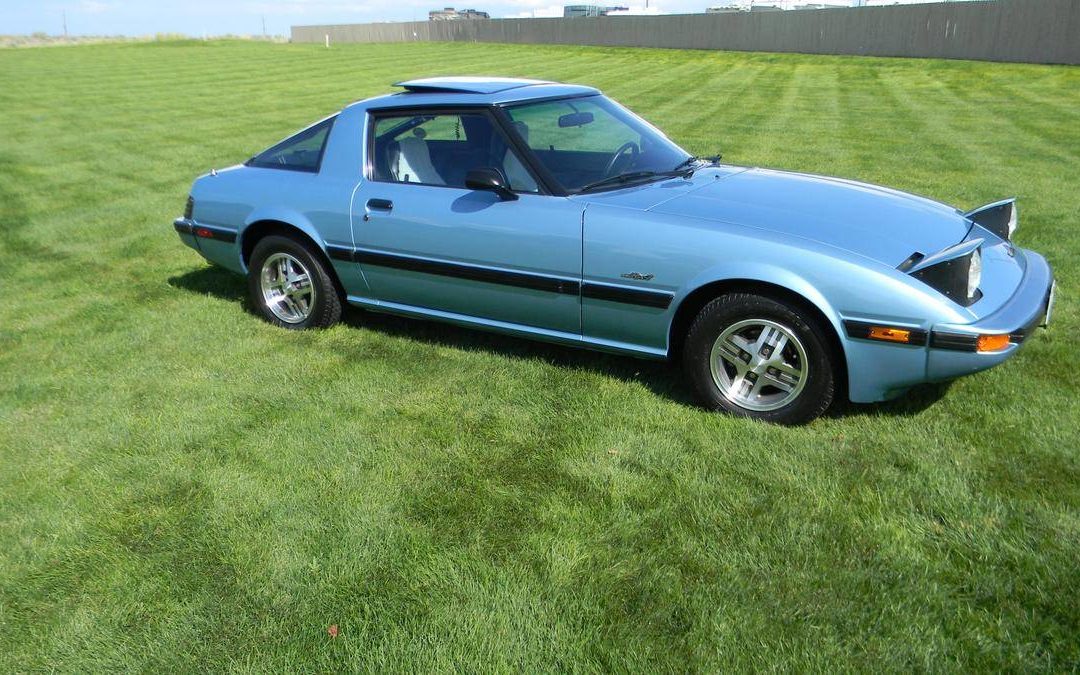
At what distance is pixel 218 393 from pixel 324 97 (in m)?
19.5

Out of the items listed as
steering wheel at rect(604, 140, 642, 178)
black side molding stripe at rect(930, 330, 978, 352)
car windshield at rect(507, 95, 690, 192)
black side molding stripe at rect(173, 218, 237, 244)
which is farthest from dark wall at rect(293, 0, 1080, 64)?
black side molding stripe at rect(173, 218, 237, 244)

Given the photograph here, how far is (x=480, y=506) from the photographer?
3471 millimetres

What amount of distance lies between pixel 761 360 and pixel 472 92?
2304 millimetres

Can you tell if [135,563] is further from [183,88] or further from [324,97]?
[183,88]

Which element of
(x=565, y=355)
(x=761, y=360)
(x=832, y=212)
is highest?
(x=832, y=212)

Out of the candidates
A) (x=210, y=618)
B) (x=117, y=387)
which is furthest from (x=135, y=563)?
(x=117, y=387)

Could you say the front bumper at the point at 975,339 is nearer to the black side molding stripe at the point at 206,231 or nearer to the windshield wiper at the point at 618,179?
the windshield wiper at the point at 618,179

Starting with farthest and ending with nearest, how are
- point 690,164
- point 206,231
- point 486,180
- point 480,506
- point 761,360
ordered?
point 206,231 < point 690,164 < point 486,180 < point 761,360 < point 480,506

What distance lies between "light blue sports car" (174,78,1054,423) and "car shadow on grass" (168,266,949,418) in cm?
25

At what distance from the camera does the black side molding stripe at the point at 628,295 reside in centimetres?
411

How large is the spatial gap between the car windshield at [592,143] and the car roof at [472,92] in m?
0.08

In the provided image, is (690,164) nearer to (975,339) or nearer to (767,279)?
(767,279)

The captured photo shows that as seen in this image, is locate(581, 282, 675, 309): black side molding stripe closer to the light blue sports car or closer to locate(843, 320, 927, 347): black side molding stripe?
the light blue sports car

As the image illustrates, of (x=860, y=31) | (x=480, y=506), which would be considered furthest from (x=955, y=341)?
(x=860, y=31)
